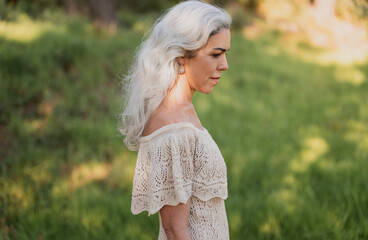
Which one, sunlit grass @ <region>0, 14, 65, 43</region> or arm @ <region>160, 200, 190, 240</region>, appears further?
sunlit grass @ <region>0, 14, 65, 43</region>

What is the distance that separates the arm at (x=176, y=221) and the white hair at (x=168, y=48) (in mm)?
358

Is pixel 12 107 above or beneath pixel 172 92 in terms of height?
beneath

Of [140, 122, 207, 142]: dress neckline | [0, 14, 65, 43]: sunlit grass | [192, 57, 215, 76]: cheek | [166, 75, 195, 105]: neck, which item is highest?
[0, 14, 65, 43]: sunlit grass

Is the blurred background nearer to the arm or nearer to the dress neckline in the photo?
the dress neckline

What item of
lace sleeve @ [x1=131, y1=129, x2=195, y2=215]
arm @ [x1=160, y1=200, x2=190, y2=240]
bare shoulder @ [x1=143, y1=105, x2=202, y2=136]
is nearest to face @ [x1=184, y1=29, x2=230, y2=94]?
bare shoulder @ [x1=143, y1=105, x2=202, y2=136]

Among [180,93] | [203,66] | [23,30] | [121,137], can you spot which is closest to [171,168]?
[180,93]

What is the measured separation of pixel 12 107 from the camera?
15.6ft

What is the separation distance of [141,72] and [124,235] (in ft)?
6.30

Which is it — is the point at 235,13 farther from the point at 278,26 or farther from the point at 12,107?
the point at 12,107

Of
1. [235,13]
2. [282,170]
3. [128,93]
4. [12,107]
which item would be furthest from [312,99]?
[235,13]

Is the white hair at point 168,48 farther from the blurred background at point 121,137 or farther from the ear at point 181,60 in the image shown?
the blurred background at point 121,137

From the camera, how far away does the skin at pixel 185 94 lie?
151cm

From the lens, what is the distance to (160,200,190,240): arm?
1467 mm

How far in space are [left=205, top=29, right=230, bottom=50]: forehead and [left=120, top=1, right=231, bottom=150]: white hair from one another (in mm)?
17
